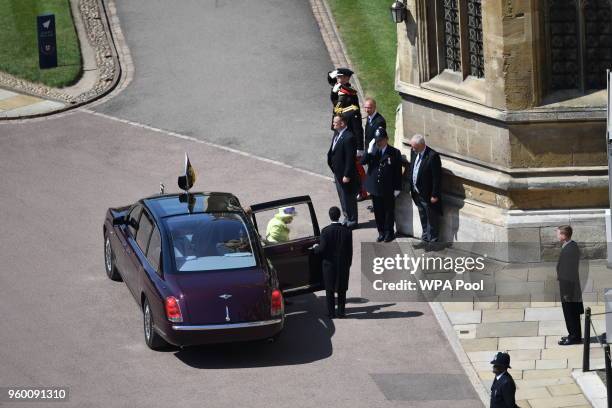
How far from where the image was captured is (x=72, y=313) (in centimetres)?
2075

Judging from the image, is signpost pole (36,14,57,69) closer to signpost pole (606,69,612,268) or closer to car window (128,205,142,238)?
car window (128,205,142,238)

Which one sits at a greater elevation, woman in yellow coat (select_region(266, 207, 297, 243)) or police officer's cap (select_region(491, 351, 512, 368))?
woman in yellow coat (select_region(266, 207, 297, 243))

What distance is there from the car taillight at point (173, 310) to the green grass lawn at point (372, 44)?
9.78 m

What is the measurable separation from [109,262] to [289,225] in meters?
2.93

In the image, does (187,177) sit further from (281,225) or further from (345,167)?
(345,167)

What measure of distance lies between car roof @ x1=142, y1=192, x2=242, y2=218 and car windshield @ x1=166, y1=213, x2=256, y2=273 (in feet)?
0.77

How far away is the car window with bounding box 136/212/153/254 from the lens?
66.3 feet

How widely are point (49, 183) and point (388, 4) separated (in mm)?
11452

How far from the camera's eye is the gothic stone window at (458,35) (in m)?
22.5

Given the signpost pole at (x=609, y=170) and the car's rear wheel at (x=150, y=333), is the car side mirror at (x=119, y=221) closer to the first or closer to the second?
the car's rear wheel at (x=150, y=333)

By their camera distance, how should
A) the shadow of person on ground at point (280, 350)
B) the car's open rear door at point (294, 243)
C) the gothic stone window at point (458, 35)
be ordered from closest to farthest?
the shadow of person on ground at point (280, 350) → the car's open rear door at point (294, 243) → the gothic stone window at point (458, 35)

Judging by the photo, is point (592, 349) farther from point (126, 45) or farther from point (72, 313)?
point (126, 45)

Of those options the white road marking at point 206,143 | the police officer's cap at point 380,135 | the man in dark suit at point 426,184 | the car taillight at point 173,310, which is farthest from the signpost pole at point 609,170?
the white road marking at point 206,143

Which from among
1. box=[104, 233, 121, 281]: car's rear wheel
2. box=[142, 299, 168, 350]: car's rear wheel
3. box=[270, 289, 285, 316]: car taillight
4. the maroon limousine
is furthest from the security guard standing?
box=[142, 299, 168, 350]: car's rear wheel
